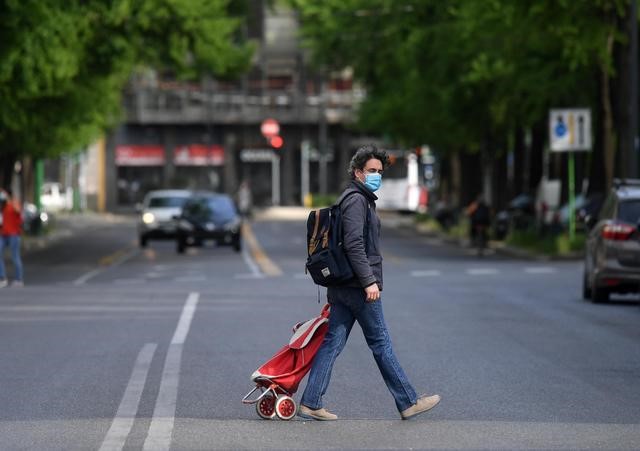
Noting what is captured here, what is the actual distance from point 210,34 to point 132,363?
82.5ft

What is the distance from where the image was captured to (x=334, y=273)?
36.0 ft

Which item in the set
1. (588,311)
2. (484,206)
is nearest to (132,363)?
(588,311)

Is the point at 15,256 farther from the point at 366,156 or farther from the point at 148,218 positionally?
the point at 148,218

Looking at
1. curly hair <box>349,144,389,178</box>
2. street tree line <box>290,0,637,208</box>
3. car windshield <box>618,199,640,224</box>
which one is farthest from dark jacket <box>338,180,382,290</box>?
street tree line <box>290,0,637,208</box>

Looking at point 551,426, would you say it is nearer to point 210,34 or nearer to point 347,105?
point 210,34

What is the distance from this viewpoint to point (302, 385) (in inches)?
536

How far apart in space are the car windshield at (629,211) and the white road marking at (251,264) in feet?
Answer: 35.0

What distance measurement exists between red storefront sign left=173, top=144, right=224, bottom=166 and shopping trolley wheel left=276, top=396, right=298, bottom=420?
91.3 m

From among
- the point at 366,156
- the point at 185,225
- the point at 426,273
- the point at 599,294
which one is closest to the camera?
the point at 366,156

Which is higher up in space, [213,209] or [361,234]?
[361,234]

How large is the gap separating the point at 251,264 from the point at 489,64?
7.31m

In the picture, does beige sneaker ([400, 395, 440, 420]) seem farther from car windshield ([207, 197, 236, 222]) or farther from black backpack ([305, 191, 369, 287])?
car windshield ([207, 197, 236, 222])

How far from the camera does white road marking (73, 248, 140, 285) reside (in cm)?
3341

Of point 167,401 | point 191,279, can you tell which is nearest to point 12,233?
point 191,279
